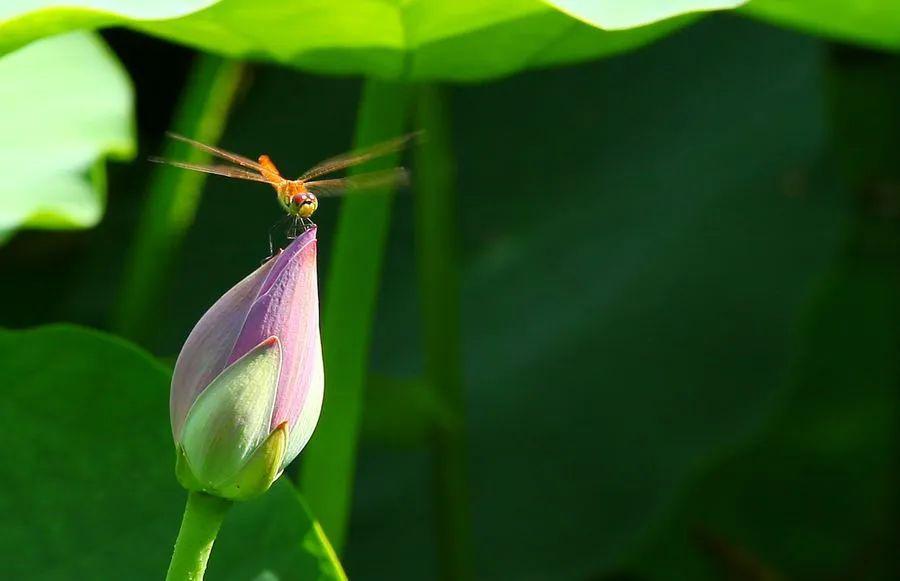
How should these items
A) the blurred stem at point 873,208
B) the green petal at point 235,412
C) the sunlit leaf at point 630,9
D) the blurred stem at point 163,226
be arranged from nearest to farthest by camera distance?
1. the green petal at point 235,412
2. the sunlit leaf at point 630,9
3. the blurred stem at point 163,226
4. the blurred stem at point 873,208

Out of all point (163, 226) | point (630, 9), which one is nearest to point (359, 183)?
point (630, 9)

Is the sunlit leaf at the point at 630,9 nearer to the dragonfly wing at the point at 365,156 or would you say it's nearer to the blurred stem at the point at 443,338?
the dragonfly wing at the point at 365,156

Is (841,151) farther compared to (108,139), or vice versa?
(841,151)

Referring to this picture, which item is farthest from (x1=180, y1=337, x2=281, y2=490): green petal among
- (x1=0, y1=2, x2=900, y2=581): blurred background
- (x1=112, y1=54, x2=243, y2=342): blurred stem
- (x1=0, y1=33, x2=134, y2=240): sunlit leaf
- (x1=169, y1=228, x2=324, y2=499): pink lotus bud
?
(x1=0, y1=2, x2=900, y2=581): blurred background

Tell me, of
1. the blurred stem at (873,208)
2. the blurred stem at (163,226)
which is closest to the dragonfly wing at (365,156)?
the blurred stem at (163,226)

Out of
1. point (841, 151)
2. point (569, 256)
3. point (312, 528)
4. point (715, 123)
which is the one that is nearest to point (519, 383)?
point (569, 256)

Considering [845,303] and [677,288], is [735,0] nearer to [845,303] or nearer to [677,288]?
[677,288]

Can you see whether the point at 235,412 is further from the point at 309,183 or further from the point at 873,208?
the point at 873,208
